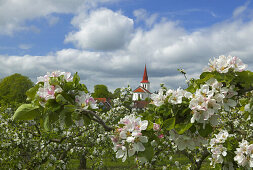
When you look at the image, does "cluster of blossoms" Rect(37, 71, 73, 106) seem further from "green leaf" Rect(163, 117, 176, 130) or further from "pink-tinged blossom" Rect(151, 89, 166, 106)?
"green leaf" Rect(163, 117, 176, 130)

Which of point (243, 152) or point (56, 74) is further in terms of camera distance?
point (243, 152)

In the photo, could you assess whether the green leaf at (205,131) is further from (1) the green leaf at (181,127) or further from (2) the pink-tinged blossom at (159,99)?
(2) the pink-tinged blossom at (159,99)

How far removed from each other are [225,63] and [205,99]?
38cm

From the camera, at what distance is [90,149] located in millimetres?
6121

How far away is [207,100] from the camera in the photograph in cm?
154

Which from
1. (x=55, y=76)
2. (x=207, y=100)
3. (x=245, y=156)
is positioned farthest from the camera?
(x=245, y=156)

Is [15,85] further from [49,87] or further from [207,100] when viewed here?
[207,100]

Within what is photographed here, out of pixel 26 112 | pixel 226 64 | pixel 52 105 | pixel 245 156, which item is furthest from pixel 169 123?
pixel 245 156

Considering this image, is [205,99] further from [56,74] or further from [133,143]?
[56,74]

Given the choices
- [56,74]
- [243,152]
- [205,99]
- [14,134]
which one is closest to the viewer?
[205,99]

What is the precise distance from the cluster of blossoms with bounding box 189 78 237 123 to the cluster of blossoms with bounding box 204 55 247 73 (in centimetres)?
13

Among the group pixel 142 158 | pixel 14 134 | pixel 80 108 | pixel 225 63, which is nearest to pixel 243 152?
pixel 225 63

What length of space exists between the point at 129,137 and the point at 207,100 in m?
0.58

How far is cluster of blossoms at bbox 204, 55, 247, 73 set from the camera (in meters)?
1.71
